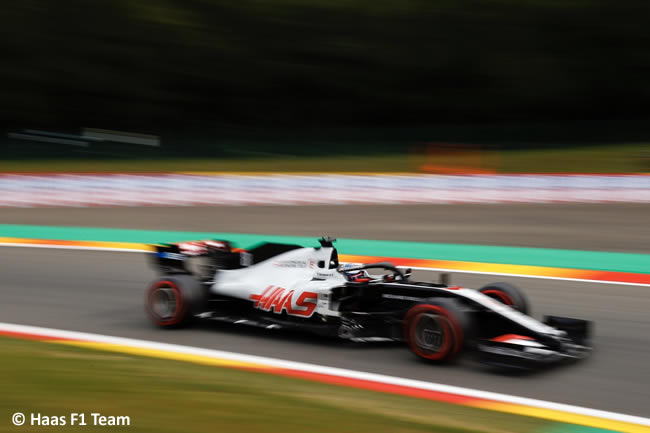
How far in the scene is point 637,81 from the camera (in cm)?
2961

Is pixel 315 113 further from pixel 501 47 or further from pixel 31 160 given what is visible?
pixel 31 160

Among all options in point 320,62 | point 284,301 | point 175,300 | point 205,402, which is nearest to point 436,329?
point 284,301

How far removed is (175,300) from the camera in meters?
7.93

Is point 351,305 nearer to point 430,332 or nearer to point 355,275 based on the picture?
point 355,275

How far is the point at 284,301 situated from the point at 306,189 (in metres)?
11.1

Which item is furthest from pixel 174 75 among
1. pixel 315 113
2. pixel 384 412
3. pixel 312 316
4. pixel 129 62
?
pixel 384 412

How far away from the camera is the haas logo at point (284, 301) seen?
733 cm

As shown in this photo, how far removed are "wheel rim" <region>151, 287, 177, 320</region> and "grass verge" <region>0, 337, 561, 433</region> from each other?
160 centimetres

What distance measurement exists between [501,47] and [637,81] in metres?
5.00

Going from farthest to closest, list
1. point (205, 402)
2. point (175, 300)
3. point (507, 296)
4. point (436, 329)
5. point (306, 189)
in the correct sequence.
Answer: point (306, 189) → point (175, 300) → point (507, 296) → point (436, 329) → point (205, 402)

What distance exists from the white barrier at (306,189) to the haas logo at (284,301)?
10.6m

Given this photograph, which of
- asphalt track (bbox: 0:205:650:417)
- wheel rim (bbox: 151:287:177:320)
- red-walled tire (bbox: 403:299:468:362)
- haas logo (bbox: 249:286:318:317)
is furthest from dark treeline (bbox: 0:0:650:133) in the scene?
red-walled tire (bbox: 403:299:468:362)

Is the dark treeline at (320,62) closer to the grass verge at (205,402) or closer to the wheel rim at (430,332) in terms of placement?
the wheel rim at (430,332)

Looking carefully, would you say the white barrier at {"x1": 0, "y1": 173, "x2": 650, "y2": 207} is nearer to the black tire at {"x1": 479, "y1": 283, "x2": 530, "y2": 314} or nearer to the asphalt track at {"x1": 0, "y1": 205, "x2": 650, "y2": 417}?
the asphalt track at {"x1": 0, "y1": 205, "x2": 650, "y2": 417}
